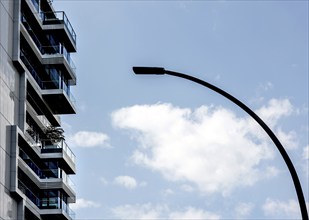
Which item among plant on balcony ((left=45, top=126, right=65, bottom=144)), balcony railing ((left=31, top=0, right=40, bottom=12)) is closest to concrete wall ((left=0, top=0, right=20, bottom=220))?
balcony railing ((left=31, top=0, right=40, bottom=12))

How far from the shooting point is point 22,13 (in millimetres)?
65438

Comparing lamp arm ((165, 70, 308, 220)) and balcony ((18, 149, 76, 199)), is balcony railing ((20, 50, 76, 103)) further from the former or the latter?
lamp arm ((165, 70, 308, 220))

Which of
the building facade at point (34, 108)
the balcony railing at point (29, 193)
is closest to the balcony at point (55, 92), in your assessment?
the building facade at point (34, 108)

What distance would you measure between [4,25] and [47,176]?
13416mm

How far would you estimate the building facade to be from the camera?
60.8 m

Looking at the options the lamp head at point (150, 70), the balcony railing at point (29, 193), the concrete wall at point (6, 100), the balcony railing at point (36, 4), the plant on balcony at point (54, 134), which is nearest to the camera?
the lamp head at point (150, 70)

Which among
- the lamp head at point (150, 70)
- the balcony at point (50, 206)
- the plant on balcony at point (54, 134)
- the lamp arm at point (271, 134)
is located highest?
the plant on balcony at point (54, 134)

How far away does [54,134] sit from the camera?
6962cm

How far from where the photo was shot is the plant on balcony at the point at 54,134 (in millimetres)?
69250

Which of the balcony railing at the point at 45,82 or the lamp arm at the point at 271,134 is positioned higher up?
the balcony railing at the point at 45,82

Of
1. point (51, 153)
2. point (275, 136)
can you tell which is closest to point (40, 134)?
point (51, 153)

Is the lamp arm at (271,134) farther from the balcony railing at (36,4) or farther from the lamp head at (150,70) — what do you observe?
the balcony railing at (36,4)

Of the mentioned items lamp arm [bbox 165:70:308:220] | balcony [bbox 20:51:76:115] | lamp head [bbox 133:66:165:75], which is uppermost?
balcony [bbox 20:51:76:115]

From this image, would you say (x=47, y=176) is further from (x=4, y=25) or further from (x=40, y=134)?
(x=4, y=25)
